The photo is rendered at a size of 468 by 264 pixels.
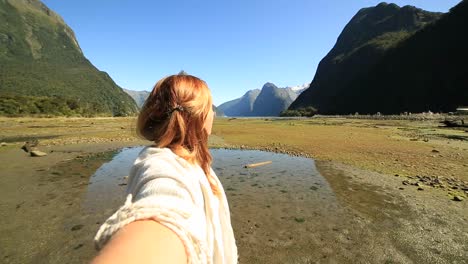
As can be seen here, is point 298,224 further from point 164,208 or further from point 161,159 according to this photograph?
point 164,208

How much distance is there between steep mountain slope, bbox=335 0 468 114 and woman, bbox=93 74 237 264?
136m

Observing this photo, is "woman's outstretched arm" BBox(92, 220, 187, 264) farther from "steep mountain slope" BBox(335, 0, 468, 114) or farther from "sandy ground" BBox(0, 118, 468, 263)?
"steep mountain slope" BBox(335, 0, 468, 114)

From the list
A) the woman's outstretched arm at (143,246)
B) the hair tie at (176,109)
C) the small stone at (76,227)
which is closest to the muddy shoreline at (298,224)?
the small stone at (76,227)

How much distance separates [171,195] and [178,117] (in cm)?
68

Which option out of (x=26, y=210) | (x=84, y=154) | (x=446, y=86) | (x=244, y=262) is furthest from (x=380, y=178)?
(x=446, y=86)

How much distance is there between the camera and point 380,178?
13453 mm

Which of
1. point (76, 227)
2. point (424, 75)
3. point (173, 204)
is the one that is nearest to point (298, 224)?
point (76, 227)

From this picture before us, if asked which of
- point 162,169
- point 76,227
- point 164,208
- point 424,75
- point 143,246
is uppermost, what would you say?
point 424,75

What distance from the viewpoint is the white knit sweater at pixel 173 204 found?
4.33 feet

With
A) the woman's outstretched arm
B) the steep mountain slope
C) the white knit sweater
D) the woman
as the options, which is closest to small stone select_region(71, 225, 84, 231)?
the woman

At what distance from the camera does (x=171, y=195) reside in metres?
1.43

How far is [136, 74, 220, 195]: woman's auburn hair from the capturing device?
1923 mm

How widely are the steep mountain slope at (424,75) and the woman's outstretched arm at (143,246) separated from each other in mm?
136940

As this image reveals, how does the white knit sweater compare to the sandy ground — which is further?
the sandy ground
